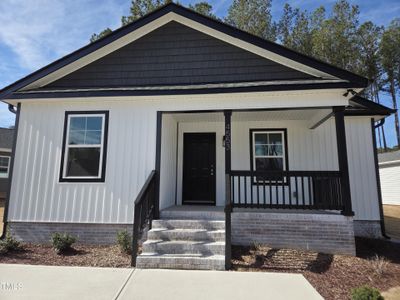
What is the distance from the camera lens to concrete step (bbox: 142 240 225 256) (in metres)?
5.32

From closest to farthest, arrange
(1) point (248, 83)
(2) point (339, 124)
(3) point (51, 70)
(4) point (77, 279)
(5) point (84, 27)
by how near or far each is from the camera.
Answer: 1. (4) point (77, 279)
2. (2) point (339, 124)
3. (1) point (248, 83)
4. (3) point (51, 70)
5. (5) point (84, 27)

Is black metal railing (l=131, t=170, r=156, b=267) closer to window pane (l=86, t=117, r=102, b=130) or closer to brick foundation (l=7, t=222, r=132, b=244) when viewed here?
brick foundation (l=7, t=222, r=132, b=244)

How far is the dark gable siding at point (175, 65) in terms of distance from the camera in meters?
7.29

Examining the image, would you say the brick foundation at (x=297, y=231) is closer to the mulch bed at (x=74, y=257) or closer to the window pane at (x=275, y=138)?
the mulch bed at (x=74, y=257)

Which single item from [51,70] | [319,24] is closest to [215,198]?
[51,70]

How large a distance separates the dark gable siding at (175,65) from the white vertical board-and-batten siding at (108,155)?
0.69 meters

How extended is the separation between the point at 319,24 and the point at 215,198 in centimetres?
2033

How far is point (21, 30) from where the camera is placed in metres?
9.09

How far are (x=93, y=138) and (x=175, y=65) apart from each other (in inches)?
115

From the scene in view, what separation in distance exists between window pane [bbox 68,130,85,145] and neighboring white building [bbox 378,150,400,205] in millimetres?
18648

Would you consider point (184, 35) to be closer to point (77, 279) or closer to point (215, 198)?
point (215, 198)

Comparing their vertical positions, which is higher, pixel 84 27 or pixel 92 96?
pixel 84 27

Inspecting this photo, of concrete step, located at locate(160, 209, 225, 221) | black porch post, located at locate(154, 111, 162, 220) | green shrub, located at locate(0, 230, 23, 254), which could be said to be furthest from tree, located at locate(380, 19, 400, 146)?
green shrub, located at locate(0, 230, 23, 254)

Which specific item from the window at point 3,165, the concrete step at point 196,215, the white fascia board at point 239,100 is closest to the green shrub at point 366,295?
the concrete step at point 196,215
